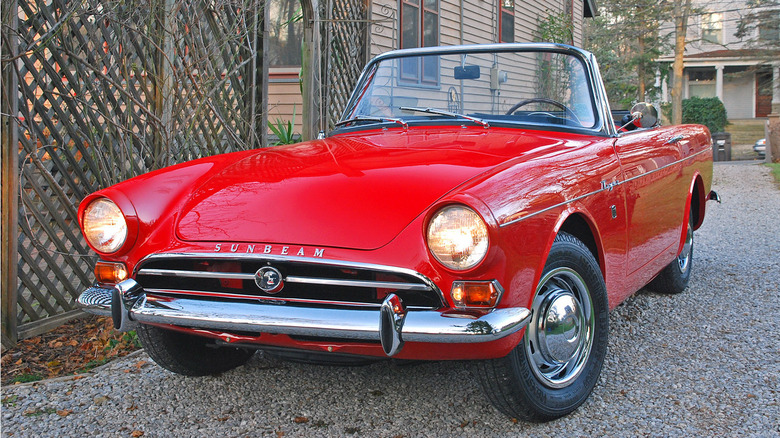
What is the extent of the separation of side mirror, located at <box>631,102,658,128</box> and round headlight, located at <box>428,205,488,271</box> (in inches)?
82.9

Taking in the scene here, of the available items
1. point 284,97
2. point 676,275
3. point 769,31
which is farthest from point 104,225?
point 769,31

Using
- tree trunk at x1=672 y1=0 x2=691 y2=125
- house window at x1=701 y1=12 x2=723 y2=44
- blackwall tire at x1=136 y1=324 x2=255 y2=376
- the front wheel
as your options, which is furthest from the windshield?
house window at x1=701 y1=12 x2=723 y2=44

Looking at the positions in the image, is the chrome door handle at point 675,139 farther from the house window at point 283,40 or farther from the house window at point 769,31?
the house window at point 769,31

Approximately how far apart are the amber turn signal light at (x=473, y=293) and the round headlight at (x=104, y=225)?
1.31m

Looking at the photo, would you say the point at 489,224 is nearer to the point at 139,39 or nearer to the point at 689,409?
the point at 689,409

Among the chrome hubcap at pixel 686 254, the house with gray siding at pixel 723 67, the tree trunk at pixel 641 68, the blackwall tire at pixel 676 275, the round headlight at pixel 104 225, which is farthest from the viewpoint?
the tree trunk at pixel 641 68

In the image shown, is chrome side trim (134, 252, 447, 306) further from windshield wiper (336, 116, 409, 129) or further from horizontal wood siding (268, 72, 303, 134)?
horizontal wood siding (268, 72, 303, 134)

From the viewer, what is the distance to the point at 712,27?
33250 mm

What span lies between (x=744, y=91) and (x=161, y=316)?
37.0 metres

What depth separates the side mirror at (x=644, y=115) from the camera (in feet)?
13.3

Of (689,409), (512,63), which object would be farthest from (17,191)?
(689,409)

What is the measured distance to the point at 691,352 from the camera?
3.61 m

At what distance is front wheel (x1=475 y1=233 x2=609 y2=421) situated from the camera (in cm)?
256

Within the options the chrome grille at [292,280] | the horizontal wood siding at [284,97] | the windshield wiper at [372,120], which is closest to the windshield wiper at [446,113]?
the windshield wiper at [372,120]
